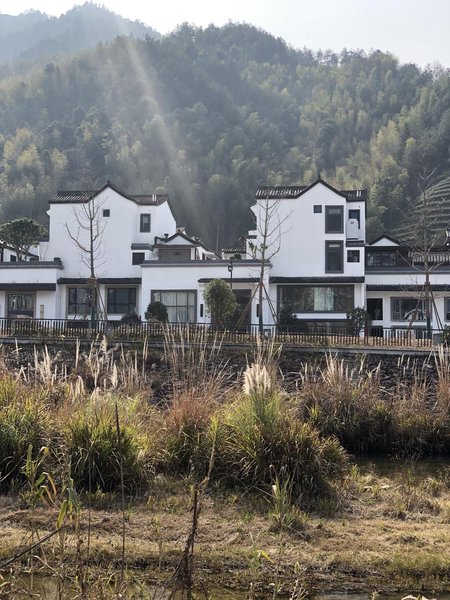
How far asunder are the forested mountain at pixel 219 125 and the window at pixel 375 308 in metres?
29.1

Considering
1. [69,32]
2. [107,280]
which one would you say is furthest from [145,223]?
[69,32]

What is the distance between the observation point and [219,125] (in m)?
101

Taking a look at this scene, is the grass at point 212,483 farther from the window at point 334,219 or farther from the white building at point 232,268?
the window at point 334,219

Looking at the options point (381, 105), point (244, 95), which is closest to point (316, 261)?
point (381, 105)

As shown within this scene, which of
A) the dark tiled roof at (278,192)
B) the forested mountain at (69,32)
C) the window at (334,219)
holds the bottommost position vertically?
the window at (334,219)

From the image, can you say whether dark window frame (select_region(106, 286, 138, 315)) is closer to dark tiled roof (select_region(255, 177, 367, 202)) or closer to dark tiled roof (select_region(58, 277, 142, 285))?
dark tiled roof (select_region(58, 277, 142, 285))

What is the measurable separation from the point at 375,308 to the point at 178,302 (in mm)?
10101

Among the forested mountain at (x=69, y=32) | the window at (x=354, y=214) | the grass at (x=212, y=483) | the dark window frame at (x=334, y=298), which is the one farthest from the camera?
the forested mountain at (x=69, y=32)

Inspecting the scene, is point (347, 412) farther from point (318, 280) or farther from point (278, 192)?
point (278, 192)

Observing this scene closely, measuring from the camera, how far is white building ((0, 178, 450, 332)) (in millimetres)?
30750

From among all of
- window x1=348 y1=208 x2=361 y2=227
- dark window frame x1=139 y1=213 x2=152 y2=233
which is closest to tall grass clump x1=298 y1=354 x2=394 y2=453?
window x1=348 y1=208 x2=361 y2=227

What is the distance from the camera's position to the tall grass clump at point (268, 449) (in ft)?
20.1

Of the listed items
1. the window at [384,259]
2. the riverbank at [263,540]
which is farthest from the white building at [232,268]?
the riverbank at [263,540]

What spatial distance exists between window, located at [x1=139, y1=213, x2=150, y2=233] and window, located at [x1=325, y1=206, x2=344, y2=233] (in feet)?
32.5
